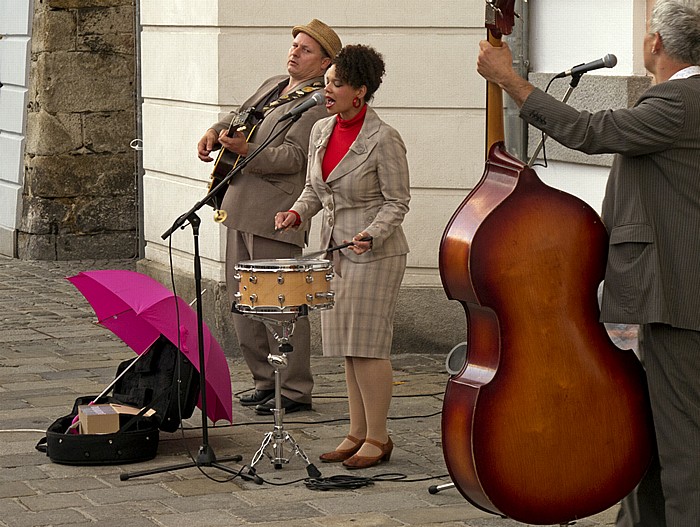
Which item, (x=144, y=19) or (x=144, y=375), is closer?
(x=144, y=375)

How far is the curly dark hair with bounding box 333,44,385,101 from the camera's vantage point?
6172 millimetres

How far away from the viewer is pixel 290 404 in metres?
7.42

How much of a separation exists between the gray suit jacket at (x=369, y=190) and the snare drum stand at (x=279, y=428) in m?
0.44

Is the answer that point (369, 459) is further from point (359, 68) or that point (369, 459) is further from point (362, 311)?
point (359, 68)

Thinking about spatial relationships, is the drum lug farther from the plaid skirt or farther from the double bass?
the double bass

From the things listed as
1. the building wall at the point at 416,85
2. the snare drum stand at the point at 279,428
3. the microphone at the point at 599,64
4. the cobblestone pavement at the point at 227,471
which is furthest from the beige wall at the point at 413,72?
the microphone at the point at 599,64

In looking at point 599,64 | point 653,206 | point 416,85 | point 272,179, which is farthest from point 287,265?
point 416,85

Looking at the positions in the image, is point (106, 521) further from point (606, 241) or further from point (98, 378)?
point (98, 378)

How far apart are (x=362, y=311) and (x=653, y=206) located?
210 cm

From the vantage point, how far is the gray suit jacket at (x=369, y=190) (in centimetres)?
614

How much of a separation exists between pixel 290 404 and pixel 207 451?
1193 millimetres

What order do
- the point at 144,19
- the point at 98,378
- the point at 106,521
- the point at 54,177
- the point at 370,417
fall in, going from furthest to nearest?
the point at 54,177 → the point at 144,19 → the point at 98,378 → the point at 370,417 → the point at 106,521

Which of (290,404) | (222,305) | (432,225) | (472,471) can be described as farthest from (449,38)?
(472,471)

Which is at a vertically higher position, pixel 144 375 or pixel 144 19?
pixel 144 19
